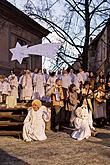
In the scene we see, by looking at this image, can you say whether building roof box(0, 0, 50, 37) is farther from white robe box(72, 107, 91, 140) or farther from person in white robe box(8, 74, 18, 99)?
white robe box(72, 107, 91, 140)

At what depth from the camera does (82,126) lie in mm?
13023

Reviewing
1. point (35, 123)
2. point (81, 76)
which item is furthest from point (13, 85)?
point (35, 123)

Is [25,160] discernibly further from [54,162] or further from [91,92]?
[91,92]

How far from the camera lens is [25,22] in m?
27.7

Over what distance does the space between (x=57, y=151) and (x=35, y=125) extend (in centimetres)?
242

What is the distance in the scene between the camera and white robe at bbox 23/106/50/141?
1235 cm

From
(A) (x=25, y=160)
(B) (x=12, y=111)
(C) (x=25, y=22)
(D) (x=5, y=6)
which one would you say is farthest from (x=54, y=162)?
(C) (x=25, y=22)

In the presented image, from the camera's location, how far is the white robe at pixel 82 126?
12.8 meters

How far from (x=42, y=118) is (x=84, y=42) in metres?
11.5

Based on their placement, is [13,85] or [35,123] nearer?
[35,123]

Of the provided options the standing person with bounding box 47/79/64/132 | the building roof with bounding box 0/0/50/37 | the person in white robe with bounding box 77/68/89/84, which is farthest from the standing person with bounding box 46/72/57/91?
the building roof with bounding box 0/0/50/37

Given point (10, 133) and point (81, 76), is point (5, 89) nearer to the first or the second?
point (81, 76)

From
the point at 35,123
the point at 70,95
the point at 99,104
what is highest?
the point at 70,95

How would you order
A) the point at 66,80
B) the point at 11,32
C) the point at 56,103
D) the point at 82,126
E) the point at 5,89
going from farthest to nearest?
1. the point at 11,32
2. the point at 66,80
3. the point at 5,89
4. the point at 56,103
5. the point at 82,126
